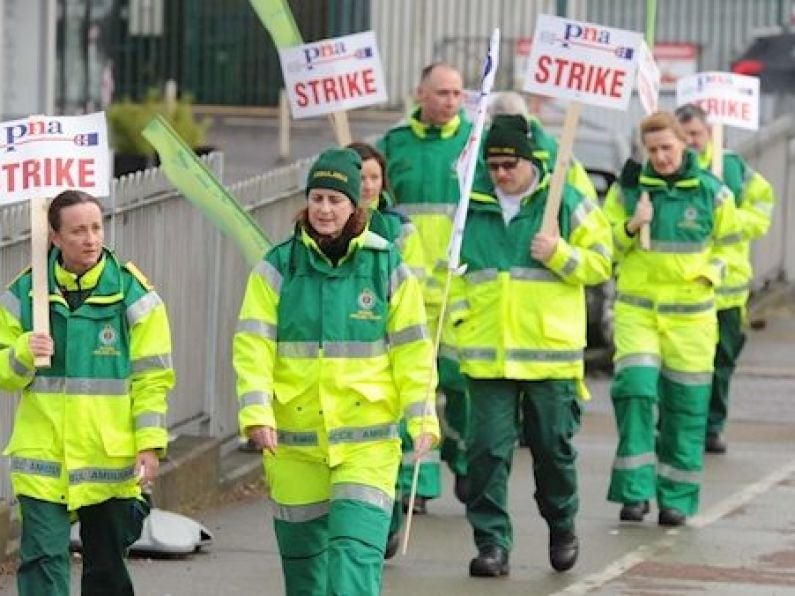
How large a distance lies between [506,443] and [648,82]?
3111 mm

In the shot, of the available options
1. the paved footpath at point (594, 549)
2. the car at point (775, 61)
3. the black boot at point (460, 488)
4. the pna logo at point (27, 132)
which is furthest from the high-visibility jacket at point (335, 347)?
the car at point (775, 61)

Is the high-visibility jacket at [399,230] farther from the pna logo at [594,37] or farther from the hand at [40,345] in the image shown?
the hand at [40,345]

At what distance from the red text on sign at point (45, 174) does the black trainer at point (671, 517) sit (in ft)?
13.9

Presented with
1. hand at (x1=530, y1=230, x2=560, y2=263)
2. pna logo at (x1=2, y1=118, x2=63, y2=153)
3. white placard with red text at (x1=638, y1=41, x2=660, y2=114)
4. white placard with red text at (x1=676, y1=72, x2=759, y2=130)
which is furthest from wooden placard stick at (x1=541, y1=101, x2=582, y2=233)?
white placard with red text at (x1=676, y1=72, x2=759, y2=130)

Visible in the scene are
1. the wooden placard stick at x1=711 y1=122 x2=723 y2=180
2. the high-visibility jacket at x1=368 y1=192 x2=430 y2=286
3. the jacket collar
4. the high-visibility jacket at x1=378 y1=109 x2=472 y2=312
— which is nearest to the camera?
the high-visibility jacket at x1=368 y1=192 x2=430 y2=286

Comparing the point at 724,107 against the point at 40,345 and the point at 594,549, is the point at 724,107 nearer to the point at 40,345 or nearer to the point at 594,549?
the point at 594,549

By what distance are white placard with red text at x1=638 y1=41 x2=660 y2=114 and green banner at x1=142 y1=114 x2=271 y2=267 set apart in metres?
2.17

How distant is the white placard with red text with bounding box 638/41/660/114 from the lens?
1390 centimetres

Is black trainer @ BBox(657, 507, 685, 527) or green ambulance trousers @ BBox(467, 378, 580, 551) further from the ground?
green ambulance trousers @ BBox(467, 378, 580, 551)

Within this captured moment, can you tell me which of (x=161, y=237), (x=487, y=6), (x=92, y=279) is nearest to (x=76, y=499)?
(x=92, y=279)

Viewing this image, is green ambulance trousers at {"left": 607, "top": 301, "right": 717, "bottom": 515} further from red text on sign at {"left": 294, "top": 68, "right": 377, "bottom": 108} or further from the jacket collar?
red text on sign at {"left": 294, "top": 68, "right": 377, "bottom": 108}

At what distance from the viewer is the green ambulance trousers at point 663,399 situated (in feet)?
43.5

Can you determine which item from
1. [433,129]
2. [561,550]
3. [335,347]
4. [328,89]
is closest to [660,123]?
[433,129]

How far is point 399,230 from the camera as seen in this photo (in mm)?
11805
